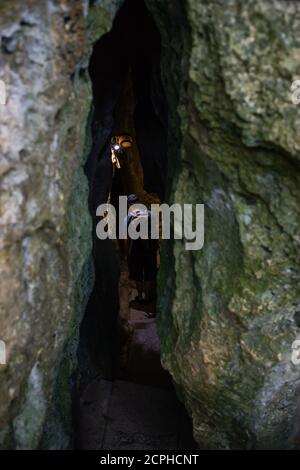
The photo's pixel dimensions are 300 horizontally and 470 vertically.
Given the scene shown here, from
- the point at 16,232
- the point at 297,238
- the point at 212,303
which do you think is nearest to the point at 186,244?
the point at 212,303

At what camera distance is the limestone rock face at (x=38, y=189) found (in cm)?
238

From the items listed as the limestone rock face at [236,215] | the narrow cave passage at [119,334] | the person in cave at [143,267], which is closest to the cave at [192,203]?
the limestone rock face at [236,215]

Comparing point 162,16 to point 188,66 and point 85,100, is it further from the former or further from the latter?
point 85,100

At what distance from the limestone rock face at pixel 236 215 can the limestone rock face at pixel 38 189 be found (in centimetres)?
69

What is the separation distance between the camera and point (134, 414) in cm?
452

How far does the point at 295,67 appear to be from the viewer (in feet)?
8.23

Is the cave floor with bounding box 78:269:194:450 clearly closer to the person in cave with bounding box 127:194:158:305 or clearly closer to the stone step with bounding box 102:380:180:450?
the stone step with bounding box 102:380:180:450

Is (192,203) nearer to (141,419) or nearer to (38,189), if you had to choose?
(38,189)

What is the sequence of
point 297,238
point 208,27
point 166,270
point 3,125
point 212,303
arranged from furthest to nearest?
point 166,270, point 212,303, point 297,238, point 208,27, point 3,125

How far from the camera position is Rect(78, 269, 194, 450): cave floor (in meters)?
4.14

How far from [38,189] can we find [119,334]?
4183 mm

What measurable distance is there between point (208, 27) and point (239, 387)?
7.35 feet

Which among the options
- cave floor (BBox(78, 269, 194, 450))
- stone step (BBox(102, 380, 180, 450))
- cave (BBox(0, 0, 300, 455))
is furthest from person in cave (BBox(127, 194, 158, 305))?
cave (BBox(0, 0, 300, 455))

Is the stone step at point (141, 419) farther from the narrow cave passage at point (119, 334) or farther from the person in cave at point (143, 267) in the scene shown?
the person in cave at point (143, 267)
